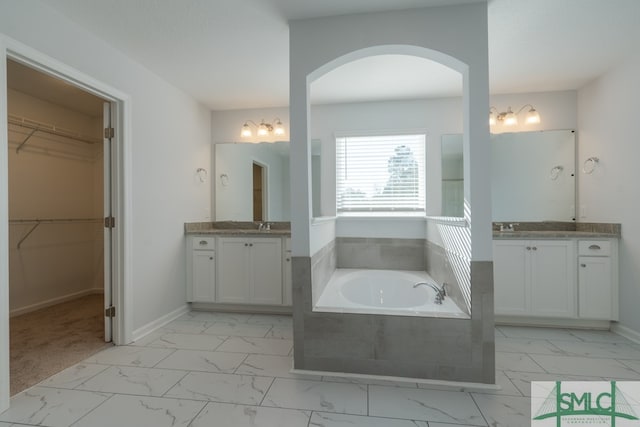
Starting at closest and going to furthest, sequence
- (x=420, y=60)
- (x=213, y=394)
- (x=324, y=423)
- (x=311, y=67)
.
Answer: (x=324, y=423), (x=213, y=394), (x=311, y=67), (x=420, y=60)

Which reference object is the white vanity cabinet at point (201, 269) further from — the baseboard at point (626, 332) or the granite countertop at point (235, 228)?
the baseboard at point (626, 332)

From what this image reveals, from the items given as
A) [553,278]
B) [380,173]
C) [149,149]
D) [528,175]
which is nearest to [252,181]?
[149,149]

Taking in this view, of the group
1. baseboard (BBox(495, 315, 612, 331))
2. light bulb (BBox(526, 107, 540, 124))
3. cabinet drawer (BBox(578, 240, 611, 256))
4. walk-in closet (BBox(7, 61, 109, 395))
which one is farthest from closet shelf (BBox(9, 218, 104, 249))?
cabinet drawer (BBox(578, 240, 611, 256))

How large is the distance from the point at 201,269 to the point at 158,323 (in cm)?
70

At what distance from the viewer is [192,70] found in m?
2.88

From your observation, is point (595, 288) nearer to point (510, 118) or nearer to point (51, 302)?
point (510, 118)

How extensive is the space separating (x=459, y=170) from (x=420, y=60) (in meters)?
1.24

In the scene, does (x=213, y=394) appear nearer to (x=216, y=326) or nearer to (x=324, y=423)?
(x=324, y=423)

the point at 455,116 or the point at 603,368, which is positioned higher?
the point at 455,116

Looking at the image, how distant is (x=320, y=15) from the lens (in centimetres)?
207

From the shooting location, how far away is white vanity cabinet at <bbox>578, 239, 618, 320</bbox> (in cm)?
283

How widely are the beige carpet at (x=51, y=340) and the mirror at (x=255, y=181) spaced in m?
1.75

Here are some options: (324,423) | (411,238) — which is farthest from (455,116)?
(324,423)

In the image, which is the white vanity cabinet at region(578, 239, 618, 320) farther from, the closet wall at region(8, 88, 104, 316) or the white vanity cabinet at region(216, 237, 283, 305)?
the closet wall at region(8, 88, 104, 316)
